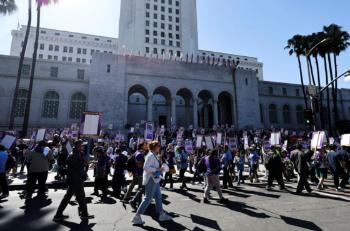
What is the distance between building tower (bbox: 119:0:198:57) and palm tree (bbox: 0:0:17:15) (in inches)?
1446

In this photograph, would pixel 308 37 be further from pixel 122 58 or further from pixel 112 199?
pixel 112 199

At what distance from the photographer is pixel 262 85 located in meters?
47.0

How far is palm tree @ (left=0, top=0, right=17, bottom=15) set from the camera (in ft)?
71.8

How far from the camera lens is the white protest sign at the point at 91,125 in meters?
8.84

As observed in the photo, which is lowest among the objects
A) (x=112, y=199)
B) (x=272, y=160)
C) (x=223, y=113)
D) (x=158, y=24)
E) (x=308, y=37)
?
(x=112, y=199)

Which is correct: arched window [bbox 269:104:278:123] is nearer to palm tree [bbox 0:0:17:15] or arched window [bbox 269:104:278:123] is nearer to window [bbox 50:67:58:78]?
window [bbox 50:67:58:78]

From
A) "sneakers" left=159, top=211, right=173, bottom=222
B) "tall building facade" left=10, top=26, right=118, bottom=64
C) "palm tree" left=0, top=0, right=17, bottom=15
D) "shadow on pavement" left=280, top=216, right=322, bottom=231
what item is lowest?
"shadow on pavement" left=280, top=216, right=322, bottom=231

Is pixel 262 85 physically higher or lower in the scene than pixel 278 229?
higher

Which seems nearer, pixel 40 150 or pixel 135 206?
pixel 135 206

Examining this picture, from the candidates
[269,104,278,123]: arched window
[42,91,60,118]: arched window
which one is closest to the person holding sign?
[42,91,60,118]: arched window

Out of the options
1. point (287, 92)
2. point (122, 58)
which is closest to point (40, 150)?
point (122, 58)

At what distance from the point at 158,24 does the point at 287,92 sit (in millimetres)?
37912

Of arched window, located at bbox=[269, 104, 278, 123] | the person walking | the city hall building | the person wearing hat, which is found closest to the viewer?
the person walking

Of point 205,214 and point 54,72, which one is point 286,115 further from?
A: point 205,214
